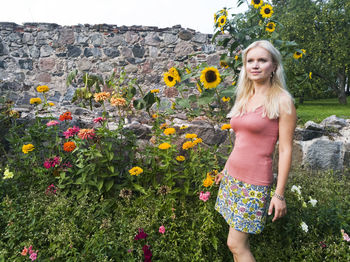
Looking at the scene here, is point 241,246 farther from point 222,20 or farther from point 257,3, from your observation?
point 257,3

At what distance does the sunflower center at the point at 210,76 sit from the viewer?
7.14ft

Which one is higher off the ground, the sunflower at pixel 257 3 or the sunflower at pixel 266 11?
the sunflower at pixel 257 3

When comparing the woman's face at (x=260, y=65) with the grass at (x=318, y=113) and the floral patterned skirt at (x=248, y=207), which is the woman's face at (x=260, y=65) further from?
the grass at (x=318, y=113)

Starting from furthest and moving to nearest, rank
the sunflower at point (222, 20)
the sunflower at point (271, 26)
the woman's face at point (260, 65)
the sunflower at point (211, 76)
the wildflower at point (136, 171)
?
the sunflower at point (271, 26), the sunflower at point (222, 20), the sunflower at point (211, 76), the wildflower at point (136, 171), the woman's face at point (260, 65)

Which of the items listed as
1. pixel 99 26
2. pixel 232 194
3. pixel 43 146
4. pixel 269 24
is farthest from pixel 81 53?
pixel 232 194

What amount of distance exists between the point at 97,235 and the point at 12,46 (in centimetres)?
571

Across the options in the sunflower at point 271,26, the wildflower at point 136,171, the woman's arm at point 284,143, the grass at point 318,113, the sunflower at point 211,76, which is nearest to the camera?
the woman's arm at point 284,143

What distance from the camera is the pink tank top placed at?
138cm

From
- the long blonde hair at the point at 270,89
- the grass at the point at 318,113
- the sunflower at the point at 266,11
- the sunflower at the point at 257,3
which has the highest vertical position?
the sunflower at the point at 257,3

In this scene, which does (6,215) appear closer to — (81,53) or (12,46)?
(81,53)

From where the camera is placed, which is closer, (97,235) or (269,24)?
(97,235)

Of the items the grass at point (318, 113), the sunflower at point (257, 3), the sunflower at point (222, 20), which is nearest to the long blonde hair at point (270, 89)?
the sunflower at point (222, 20)

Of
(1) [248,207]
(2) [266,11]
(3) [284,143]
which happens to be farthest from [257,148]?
(2) [266,11]

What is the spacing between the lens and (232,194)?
1.51 metres
